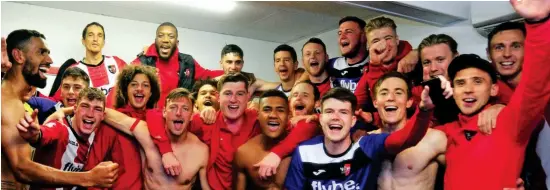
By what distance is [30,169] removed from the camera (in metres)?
3.01

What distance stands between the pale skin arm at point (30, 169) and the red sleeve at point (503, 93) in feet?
7.32

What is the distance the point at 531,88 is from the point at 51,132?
252cm

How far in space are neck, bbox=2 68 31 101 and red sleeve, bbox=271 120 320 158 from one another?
154 cm

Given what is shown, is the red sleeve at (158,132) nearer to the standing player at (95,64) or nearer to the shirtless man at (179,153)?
the shirtless man at (179,153)

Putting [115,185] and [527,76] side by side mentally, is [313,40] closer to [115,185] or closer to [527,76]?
[115,185]

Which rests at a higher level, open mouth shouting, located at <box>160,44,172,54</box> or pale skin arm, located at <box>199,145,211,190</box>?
open mouth shouting, located at <box>160,44,172,54</box>

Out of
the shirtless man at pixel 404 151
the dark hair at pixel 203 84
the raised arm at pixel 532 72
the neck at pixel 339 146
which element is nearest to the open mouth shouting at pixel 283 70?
the dark hair at pixel 203 84

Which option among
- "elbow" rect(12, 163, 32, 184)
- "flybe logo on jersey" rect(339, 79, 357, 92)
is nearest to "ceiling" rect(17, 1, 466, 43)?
"flybe logo on jersey" rect(339, 79, 357, 92)

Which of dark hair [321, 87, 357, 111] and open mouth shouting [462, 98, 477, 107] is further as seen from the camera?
dark hair [321, 87, 357, 111]

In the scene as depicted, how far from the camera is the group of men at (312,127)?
2.68 m

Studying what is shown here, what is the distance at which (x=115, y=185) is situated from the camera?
341 cm

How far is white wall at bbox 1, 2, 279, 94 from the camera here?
530 cm

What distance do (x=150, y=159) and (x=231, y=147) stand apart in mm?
532

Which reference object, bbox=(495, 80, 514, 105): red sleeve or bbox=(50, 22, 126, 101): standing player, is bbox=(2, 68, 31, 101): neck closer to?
bbox=(50, 22, 126, 101): standing player
